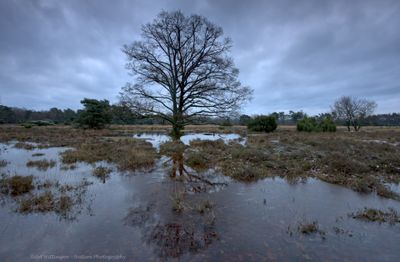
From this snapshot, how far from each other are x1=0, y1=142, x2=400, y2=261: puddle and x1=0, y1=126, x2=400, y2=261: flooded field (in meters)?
0.02

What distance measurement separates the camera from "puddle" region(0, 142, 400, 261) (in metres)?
3.33

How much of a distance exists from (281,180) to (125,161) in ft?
22.7

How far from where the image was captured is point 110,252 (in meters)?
3.30

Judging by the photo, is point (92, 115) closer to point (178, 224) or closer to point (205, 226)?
point (178, 224)

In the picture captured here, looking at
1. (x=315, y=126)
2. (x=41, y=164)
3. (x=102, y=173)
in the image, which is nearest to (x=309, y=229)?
(x=102, y=173)

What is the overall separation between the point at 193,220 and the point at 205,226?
0.35 metres

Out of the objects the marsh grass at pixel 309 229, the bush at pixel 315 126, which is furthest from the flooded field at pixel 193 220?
the bush at pixel 315 126

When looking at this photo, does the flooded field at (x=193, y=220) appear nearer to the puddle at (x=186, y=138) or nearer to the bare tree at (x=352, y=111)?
the puddle at (x=186, y=138)

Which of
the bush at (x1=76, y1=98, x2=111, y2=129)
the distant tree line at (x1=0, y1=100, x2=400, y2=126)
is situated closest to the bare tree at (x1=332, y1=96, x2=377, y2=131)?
the distant tree line at (x1=0, y1=100, x2=400, y2=126)

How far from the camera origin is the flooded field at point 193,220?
3348mm

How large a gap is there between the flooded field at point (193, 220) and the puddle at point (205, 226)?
0.06 ft

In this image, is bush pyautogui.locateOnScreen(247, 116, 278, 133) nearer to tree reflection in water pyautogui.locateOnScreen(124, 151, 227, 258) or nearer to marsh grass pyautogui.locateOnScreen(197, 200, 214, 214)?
tree reflection in water pyautogui.locateOnScreen(124, 151, 227, 258)

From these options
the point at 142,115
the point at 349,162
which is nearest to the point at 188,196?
the point at 349,162

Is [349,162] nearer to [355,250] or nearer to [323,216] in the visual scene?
[323,216]
